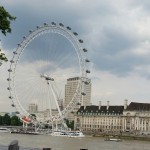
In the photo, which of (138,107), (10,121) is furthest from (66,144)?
(10,121)

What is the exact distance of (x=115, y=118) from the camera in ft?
347

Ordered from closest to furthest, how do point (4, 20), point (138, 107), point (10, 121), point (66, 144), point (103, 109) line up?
point (4, 20) → point (66, 144) → point (138, 107) → point (103, 109) → point (10, 121)

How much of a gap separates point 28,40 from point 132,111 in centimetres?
5741

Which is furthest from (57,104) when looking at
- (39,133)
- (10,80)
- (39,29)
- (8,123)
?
(8,123)

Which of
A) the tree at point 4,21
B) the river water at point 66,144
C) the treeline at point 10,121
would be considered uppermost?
the tree at point 4,21

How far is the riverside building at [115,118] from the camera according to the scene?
99.8 m

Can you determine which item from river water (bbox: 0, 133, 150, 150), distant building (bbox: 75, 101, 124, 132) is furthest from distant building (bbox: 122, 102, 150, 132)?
river water (bbox: 0, 133, 150, 150)

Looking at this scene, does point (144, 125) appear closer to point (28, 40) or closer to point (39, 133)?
point (39, 133)

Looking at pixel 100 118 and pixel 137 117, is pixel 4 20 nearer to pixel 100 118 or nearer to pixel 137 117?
pixel 137 117

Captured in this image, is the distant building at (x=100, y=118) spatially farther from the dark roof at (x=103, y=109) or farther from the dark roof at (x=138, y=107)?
the dark roof at (x=138, y=107)

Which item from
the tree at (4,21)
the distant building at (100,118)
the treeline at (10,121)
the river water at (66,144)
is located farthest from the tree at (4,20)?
the treeline at (10,121)

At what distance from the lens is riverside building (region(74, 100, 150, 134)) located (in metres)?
99.8

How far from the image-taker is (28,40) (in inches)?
1815

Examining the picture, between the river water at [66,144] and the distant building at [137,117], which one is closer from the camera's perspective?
the river water at [66,144]
